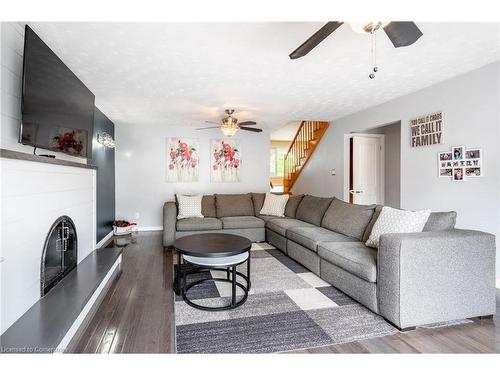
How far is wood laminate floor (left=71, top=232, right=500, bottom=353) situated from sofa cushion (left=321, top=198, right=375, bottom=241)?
1.23m

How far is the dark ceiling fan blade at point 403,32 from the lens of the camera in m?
1.50

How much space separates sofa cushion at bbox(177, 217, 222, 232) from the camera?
4.31 metres

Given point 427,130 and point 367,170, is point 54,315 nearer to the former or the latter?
point 427,130

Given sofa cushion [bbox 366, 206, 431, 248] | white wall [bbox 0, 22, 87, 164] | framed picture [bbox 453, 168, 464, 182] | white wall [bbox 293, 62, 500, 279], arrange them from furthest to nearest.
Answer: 1. framed picture [bbox 453, 168, 464, 182]
2. white wall [bbox 293, 62, 500, 279]
3. sofa cushion [bbox 366, 206, 431, 248]
4. white wall [bbox 0, 22, 87, 164]

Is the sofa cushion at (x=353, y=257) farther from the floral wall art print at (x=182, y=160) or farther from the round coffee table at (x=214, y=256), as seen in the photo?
the floral wall art print at (x=182, y=160)

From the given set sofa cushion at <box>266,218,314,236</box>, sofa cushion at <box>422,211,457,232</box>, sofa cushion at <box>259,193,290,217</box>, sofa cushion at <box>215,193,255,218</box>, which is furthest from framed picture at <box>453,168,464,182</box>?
sofa cushion at <box>215,193,255,218</box>

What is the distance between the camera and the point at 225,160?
6.18m

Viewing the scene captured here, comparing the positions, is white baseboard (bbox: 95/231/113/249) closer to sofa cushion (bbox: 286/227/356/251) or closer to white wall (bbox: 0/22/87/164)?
white wall (bbox: 0/22/87/164)

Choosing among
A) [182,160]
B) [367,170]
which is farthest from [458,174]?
[182,160]

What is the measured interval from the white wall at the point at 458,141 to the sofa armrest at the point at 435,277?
3.74 feet

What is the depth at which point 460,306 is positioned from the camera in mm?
1998

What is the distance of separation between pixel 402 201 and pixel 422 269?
237 cm

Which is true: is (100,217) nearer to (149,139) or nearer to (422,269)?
(149,139)

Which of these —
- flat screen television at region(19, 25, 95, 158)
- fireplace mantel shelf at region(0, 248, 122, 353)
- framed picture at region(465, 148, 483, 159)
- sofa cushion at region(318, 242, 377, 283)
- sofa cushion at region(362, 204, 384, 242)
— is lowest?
fireplace mantel shelf at region(0, 248, 122, 353)
